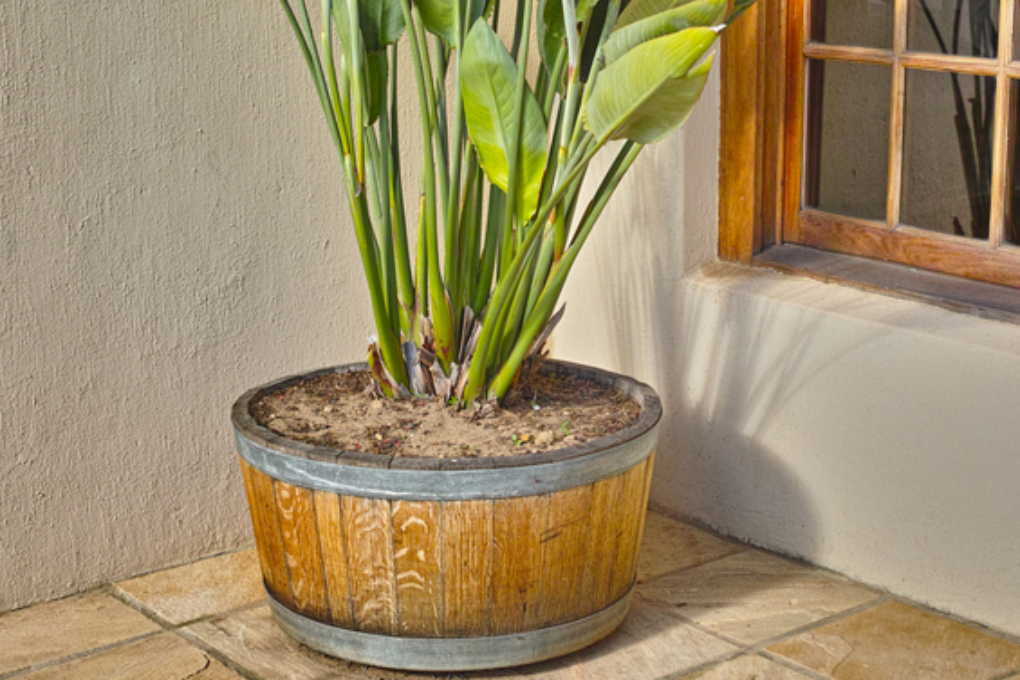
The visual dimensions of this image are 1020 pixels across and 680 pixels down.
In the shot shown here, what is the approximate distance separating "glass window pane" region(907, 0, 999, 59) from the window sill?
1.37 feet

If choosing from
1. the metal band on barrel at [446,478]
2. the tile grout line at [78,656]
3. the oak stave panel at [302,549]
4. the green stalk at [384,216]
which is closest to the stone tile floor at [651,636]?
the tile grout line at [78,656]

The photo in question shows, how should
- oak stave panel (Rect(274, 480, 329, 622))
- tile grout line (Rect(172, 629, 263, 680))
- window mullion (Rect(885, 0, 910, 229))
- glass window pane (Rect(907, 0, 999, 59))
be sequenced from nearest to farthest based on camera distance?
oak stave panel (Rect(274, 480, 329, 622)), tile grout line (Rect(172, 629, 263, 680)), glass window pane (Rect(907, 0, 999, 59)), window mullion (Rect(885, 0, 910, 229))

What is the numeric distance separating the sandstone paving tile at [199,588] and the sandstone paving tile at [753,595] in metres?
0.78

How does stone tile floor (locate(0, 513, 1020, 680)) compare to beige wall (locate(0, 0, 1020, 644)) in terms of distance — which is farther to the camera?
beige wall (locate(0, 0, 1020, 644))

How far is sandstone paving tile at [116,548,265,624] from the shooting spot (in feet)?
7.29

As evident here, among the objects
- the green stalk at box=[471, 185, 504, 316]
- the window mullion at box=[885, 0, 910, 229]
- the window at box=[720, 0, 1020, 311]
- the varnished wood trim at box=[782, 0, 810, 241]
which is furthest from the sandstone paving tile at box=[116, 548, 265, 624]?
the window mullion at box=[885, 0, 910, 229]

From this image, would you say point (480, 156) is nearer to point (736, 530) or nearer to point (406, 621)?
point (406, 621)

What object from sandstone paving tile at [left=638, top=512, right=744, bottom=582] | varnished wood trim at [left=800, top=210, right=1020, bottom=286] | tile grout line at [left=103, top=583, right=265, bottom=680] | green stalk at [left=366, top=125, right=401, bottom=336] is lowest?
sandstone paving tile at [left=638, top=512, right=744, bottom=582]

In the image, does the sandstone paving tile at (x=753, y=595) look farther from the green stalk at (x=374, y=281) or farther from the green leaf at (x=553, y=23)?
the green leaf at (x=553, y=23)

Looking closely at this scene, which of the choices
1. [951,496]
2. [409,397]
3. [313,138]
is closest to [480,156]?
[409,397]

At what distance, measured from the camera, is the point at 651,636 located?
Answer: 6.88 feet

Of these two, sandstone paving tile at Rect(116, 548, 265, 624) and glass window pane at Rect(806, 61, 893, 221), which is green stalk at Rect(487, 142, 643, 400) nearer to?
glass window pane at Rect(806, 61, 893, 221)

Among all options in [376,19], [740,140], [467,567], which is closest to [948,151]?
[740,140]

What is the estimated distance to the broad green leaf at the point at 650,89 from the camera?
59.9 inches
